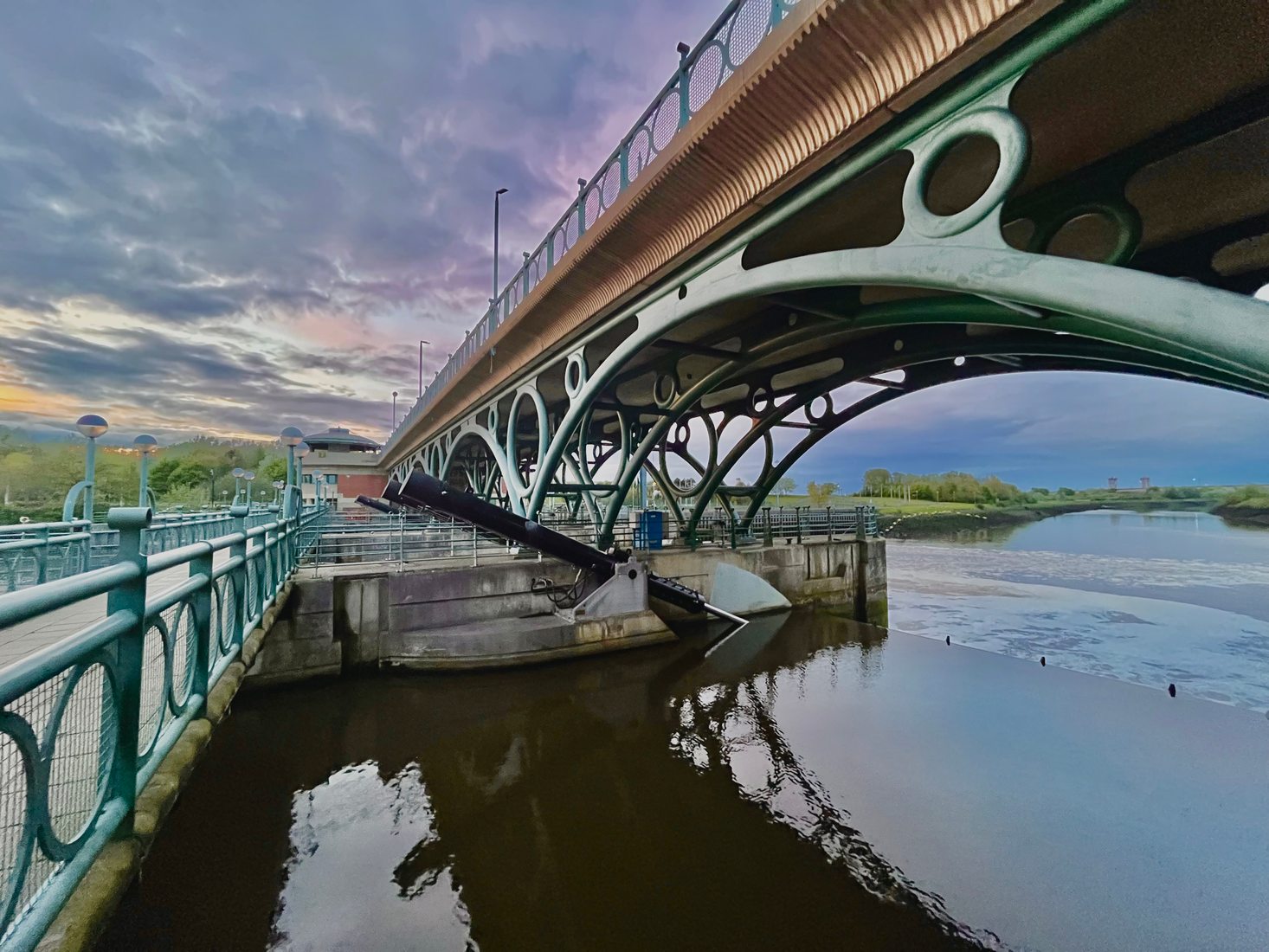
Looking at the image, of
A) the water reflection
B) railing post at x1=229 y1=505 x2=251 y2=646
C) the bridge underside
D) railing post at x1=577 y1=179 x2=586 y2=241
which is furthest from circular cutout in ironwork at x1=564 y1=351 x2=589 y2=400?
railing post at x1=229 y1=505 x2=251 y2=646

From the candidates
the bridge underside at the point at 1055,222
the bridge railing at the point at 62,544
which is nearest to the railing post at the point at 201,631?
the bridge railing at the point at 62,544

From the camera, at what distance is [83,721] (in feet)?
6.63

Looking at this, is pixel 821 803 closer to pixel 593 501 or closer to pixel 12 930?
pixel 12 930

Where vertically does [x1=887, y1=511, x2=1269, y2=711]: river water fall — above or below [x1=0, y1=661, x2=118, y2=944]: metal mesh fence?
below

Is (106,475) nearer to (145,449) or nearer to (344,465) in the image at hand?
(344,465)

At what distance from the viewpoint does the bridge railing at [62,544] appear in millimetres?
7016

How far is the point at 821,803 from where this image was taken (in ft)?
19.9

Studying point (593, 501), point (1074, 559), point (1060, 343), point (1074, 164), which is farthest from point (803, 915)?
point (1074, 559)

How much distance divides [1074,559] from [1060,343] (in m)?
30.7

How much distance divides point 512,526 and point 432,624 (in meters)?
2.49

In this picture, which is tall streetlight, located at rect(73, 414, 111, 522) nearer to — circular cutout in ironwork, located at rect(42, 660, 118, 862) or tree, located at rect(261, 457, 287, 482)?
circular cutout in ironwork, located at rect(42, 660, 118, 862)

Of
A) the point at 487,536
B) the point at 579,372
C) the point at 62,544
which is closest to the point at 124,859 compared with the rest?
the point at 62,544

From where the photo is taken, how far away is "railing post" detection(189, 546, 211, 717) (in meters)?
2.99

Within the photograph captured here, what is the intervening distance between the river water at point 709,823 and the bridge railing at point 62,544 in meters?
3.34
